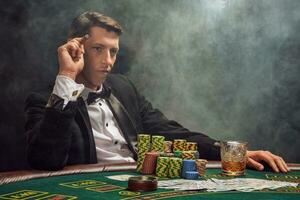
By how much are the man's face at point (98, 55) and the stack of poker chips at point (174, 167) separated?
1464 millimetres

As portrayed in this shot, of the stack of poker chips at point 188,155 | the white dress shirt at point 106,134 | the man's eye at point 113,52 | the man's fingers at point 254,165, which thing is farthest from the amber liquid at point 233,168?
the man's eye at point 113,52

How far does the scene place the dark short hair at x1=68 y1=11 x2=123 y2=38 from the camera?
3.62 meters

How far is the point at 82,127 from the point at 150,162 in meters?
1.00

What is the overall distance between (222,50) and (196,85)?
441 mm

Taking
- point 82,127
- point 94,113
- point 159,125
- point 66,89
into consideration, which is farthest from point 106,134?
point 66,89

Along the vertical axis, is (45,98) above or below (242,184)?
above

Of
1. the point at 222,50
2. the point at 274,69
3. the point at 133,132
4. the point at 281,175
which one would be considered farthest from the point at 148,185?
the point at 274,69

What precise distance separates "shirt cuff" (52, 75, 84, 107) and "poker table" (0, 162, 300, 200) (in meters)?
0.45

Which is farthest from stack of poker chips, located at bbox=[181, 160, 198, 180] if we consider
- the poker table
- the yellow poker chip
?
the yellow poker chip

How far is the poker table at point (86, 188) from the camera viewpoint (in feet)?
6.00

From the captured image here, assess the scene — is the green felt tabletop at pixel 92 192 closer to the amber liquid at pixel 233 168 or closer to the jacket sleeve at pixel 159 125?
the amber liquid at pixel 233 168

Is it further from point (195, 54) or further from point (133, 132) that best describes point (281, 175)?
point (195, 54)

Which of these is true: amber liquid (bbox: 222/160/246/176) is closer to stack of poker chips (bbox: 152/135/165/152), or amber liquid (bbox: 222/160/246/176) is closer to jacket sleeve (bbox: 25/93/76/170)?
stack of poker chips (bbox: 152/135/165/152)

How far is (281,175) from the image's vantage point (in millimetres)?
2650
